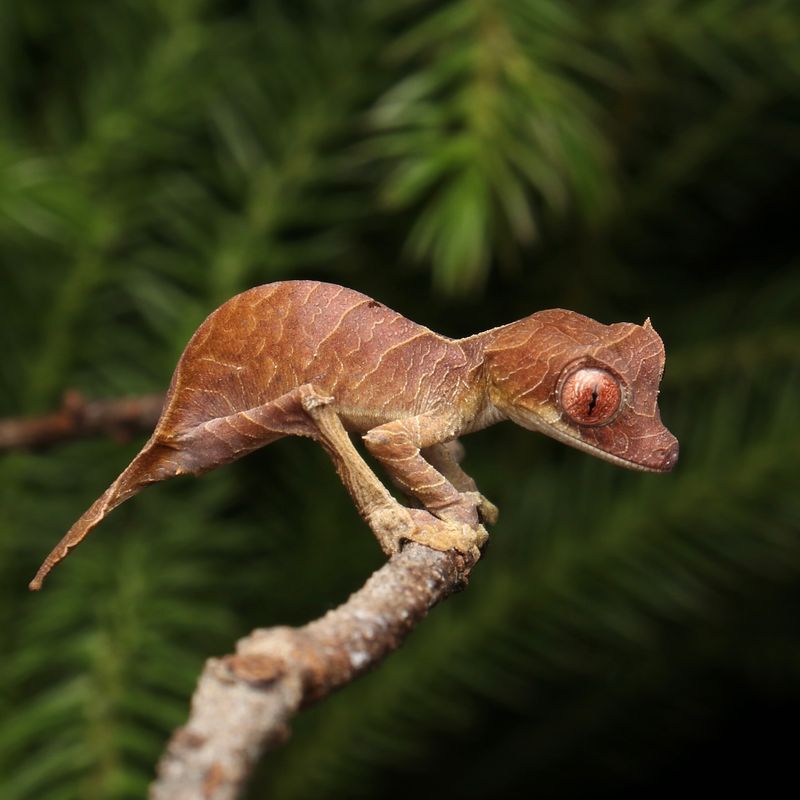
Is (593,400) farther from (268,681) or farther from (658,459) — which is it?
(268,681)

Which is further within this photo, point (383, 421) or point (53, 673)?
point (53, 673)

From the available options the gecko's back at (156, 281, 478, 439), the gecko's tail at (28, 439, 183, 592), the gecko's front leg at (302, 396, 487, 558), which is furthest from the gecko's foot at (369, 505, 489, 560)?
the gecko's tail at (28, 439, 183, 592)

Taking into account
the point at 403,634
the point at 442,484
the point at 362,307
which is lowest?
the point at 403,634

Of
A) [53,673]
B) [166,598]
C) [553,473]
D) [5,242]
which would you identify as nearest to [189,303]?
[5,242]

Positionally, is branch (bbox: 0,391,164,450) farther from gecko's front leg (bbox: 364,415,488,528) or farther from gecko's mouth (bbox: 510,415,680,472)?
gecko's mouth (bbox: 510,415,680,472)

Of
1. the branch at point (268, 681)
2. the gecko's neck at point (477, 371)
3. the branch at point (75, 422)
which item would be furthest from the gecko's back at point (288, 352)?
the branch at point (75, 422)

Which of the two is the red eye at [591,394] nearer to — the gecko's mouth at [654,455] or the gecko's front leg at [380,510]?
the gecko's mouth at [654,455]

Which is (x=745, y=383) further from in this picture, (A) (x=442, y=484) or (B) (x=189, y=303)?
(A) (x=442, y=484)
